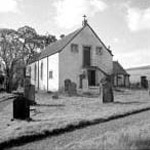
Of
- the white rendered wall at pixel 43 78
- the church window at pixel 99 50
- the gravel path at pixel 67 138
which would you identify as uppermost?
the church window at pixel 99 50

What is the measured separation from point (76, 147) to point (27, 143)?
5.18 ft

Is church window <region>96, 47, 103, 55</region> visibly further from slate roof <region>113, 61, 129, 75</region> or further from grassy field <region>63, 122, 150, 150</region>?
grassy field <region>63, 122, 150, 150</region>

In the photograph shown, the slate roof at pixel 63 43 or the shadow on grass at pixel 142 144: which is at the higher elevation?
the slate roof at pixel 63 43

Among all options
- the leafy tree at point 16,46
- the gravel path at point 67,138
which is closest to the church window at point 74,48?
the leafy tree at point 16,46

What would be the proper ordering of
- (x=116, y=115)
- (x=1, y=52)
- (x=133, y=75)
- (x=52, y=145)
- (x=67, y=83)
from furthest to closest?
(x=133, y=75)
(x=1, y=52)
(x=67, y=83)
(x=116, y=115)
(x=52, y=145)

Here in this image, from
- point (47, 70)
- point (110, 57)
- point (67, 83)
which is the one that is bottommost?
point (67, 83)

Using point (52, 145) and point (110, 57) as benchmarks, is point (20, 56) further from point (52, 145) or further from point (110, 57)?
point (52, 145)

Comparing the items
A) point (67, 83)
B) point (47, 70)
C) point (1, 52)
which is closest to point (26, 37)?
point (1, 52)

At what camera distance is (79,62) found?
2986 centimetres

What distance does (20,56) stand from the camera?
43594mm

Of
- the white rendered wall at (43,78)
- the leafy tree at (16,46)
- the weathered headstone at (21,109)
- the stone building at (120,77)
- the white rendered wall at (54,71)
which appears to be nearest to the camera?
the weathered headstone at (21,109)

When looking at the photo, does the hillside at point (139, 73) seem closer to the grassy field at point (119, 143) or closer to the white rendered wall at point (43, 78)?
the white rendered wall at point (43, 78)

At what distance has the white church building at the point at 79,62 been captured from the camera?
2859cm

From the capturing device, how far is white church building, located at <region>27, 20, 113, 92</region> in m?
28.6
